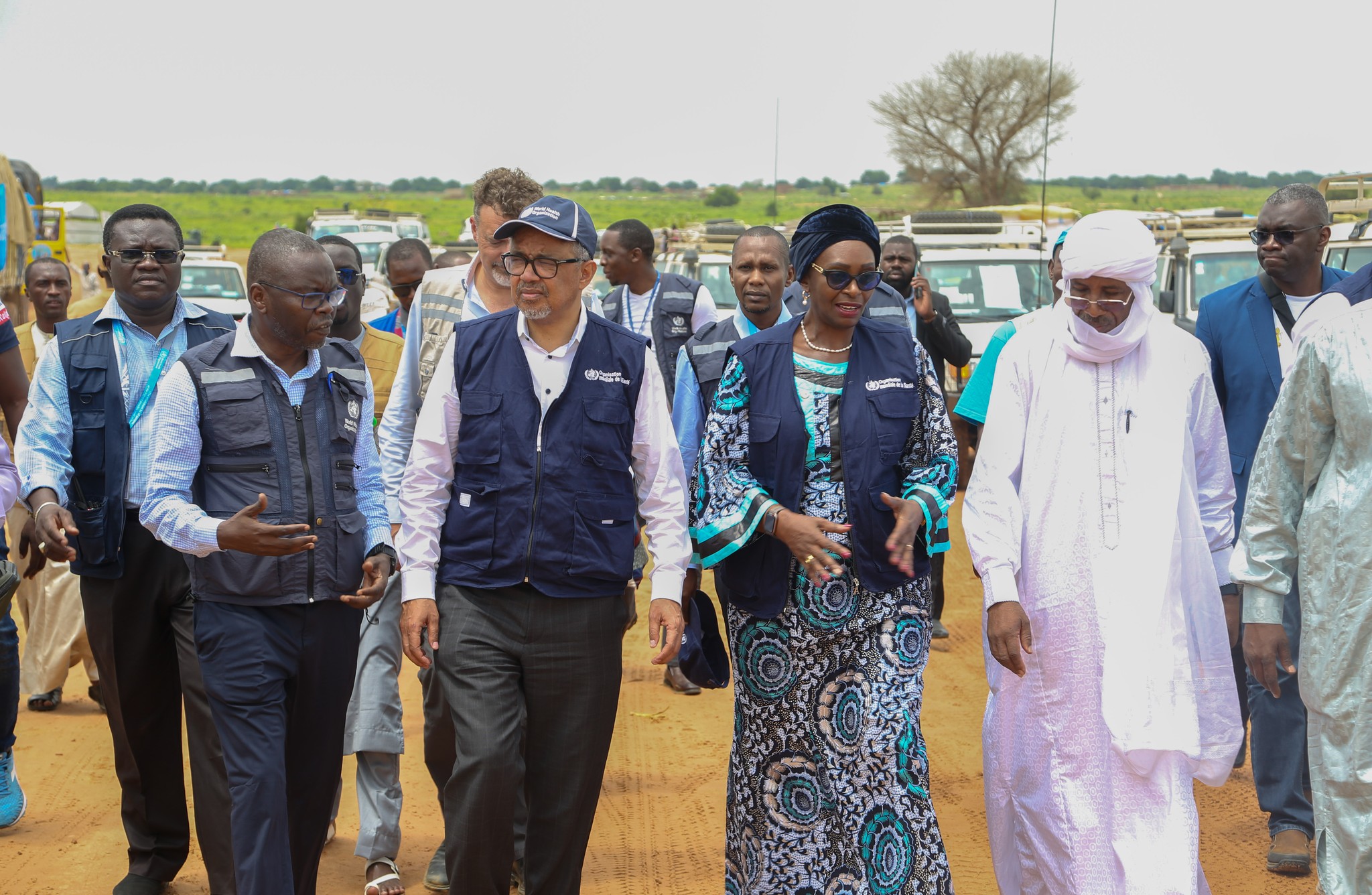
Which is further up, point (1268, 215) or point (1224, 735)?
point (1268, 215)

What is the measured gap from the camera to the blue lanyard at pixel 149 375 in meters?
5.02

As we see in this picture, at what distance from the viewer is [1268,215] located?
601 cm

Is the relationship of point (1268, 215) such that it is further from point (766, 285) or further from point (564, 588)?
point (564, 588)

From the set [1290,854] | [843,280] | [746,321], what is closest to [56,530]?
[843,280]

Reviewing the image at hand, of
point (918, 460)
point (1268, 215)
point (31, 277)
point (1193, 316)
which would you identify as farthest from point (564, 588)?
point (1193, 316)

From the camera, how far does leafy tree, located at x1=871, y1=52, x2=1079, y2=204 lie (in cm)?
5712

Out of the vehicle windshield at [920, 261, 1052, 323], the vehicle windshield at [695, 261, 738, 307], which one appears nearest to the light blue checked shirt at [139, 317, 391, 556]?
the vehicle windshield at [920, 261, 1052, 323]

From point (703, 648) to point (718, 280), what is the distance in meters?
14.2

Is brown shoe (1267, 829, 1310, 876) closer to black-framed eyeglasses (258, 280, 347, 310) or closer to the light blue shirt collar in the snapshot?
the light blue shirt collar

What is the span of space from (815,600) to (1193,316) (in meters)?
11.2

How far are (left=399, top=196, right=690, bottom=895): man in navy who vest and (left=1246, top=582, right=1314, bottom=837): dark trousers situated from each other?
8.88 feet

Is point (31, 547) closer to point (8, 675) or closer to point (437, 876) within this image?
point (8, 675)

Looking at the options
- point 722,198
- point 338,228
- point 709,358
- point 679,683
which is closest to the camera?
Result: point 709,358

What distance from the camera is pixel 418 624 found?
13.5 ft
